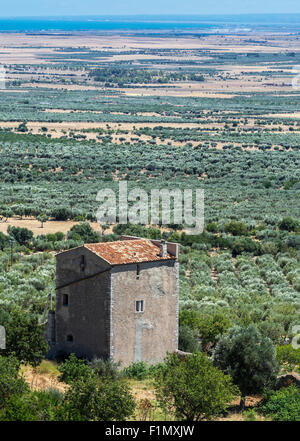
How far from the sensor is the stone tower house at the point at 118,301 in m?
27.1

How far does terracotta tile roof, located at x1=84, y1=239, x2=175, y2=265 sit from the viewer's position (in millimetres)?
27344

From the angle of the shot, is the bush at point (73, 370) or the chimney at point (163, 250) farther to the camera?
the chimney at point (163, 250)

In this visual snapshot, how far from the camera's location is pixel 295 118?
142875mm

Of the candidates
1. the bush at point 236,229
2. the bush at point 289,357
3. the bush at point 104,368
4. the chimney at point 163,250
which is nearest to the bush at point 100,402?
the bush at point 104,368

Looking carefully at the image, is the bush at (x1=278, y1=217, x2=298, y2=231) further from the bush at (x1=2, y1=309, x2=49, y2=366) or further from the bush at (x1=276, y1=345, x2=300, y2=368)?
the bush at (x1=2, y1=309, x2=49, y2=366)

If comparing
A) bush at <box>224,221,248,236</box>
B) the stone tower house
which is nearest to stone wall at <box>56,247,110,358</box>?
the stone tower house

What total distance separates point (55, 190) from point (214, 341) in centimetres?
4477

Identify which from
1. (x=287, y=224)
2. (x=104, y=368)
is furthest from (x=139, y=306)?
(x=287, y=224)

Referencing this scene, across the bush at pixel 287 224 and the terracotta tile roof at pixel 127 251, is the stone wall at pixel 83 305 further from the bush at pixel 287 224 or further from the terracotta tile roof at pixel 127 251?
the bush at pixel 287 224

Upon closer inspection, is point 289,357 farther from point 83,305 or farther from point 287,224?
point 287,224

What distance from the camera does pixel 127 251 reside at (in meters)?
28.0

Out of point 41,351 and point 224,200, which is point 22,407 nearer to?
point 41,351

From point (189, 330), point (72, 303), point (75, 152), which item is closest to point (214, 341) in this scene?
point (189, 330)

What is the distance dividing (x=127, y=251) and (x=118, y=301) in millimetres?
1771
